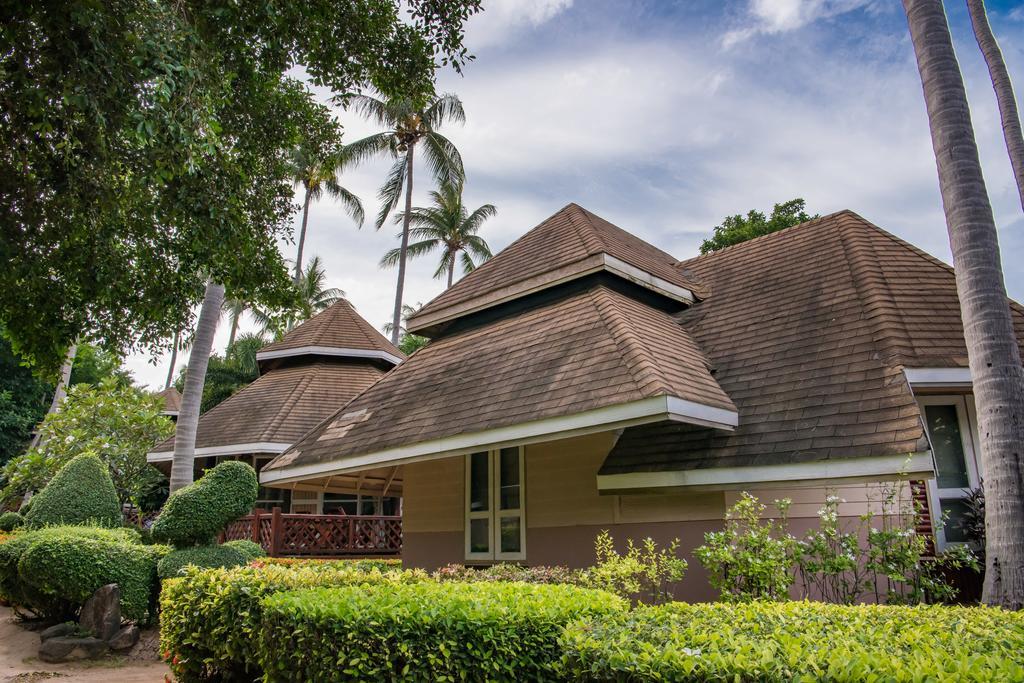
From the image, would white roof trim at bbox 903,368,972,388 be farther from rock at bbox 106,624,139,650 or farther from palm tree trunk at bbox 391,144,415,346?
palm tree trunk at bbox 391,144,415,346

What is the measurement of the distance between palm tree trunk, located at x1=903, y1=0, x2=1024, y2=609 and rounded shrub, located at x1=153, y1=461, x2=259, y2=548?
10.4 m

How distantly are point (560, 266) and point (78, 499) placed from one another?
11.4 metres

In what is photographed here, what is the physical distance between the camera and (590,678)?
3.87m

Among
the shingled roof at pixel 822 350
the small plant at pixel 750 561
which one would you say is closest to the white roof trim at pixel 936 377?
the shingled roof at pixel 822 350

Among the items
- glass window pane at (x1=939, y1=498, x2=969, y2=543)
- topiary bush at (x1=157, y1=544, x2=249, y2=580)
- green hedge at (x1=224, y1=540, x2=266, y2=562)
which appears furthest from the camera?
green hedge at (x1=224, y1=540, x2=266, y2=562)

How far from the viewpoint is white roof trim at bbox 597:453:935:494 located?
6.86m

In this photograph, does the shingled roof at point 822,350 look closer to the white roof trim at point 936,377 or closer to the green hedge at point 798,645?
the white roof trim at point 936,377

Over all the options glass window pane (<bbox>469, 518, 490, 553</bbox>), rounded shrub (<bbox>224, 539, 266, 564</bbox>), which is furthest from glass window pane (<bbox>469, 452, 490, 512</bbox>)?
rounded shrub (<bbox>224, 539, 266, 564</bbox>)

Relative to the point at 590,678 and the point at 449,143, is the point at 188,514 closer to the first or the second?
the point at 590,678

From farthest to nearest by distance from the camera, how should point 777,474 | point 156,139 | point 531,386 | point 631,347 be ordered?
point 531,386 < point 631,347 < point 777,474 < point 156,139

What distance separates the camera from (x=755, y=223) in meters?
27.6

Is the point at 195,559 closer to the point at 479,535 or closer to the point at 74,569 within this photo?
the point at 74,569

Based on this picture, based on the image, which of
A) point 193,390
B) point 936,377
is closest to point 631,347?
point 936,377

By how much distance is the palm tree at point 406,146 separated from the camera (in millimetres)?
32938
